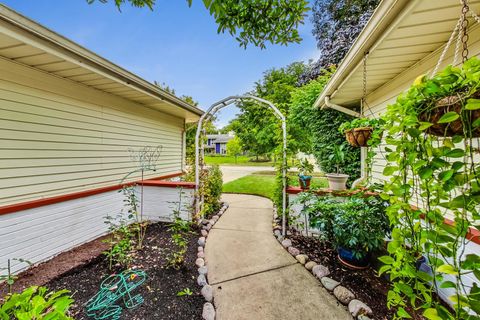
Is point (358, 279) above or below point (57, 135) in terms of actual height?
below

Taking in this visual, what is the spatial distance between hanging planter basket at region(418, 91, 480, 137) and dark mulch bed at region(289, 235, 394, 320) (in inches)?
74.0

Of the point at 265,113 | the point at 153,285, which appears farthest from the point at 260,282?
the point at 265,113

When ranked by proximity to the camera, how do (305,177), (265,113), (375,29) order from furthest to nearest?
(265,113) < (305,177) < (375,29)

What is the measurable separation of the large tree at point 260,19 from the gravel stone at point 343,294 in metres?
2.97

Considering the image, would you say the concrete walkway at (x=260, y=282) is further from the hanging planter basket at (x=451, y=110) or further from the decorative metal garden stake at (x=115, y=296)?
the hanging planter basket at (x=451, y=110)

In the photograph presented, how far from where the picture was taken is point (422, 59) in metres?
2.49

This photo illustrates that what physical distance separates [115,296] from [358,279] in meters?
2.70

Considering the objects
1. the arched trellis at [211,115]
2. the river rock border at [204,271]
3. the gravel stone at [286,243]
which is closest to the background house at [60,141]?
the arched trellis at [211,115]

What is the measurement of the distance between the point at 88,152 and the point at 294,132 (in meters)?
7.43

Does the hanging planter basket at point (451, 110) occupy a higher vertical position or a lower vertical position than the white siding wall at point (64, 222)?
higher

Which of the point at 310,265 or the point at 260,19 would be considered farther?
the point at 310,265

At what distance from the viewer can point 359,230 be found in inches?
93.3

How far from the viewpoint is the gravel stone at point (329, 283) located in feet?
7.44

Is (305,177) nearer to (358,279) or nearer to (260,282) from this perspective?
(358,279)
